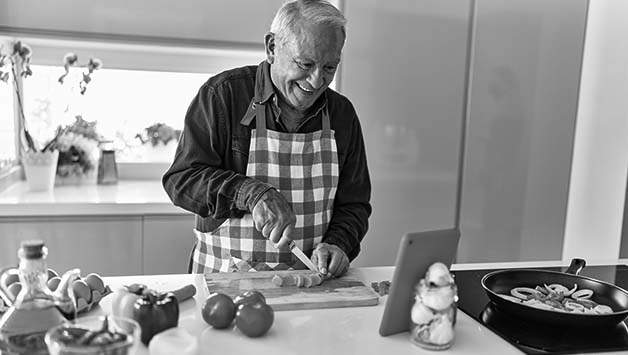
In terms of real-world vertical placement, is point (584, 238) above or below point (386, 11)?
below

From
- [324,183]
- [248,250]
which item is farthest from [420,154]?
[248,250]

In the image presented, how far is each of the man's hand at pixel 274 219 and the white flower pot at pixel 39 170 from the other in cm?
137

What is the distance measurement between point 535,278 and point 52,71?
7.23 feet

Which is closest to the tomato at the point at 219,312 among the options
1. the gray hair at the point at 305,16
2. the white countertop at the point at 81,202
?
the gray hair at the point at 305,16

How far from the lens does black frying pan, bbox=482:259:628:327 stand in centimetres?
109

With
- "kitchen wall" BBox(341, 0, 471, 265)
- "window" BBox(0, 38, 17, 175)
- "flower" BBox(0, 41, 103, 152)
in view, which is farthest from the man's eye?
"window" BBox(0, 38, 17, 175)

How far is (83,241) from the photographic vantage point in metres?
2.17

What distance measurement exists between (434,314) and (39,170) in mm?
1847

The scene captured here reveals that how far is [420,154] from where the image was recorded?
242cm

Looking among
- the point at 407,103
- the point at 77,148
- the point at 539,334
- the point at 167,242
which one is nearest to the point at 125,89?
the point at 77,148

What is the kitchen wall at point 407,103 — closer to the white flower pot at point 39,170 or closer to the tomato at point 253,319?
the white flower pot at point 39,170

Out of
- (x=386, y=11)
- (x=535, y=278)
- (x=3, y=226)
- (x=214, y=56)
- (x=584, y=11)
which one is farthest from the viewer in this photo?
(x=214, y=56)

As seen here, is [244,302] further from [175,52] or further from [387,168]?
[175,52]

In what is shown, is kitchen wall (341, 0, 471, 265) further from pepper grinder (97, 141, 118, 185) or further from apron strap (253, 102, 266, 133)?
pepper grinder (97, 141, 118, 185)
